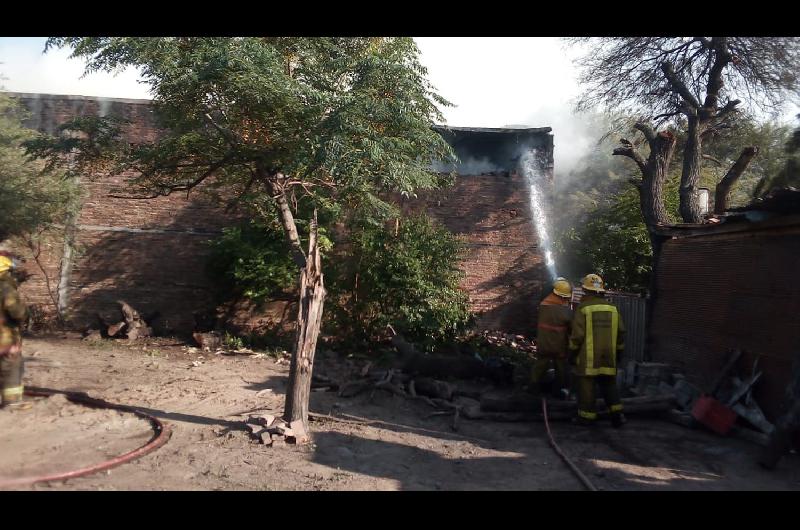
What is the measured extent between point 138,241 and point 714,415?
40.2ft

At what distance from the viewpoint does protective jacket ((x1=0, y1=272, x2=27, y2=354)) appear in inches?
271

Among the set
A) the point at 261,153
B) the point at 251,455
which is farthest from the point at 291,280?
the point at 251,455

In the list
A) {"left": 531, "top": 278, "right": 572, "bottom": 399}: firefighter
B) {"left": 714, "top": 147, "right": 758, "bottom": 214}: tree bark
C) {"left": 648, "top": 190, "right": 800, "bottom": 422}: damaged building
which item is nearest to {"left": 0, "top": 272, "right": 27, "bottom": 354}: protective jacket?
{"left": 531, "top": 278, "right": 572, "bottom": 399}: firefighter

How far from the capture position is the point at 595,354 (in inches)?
300

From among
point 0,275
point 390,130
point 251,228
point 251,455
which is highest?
point 390,130

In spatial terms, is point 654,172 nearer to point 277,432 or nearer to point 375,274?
point 375,274

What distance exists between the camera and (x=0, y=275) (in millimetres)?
7023

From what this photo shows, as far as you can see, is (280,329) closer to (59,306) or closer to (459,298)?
(459,298)

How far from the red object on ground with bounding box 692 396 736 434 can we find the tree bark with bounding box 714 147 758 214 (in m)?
5.28

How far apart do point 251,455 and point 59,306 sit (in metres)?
9.96

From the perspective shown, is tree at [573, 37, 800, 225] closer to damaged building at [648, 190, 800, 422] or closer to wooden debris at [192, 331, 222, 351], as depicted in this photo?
damaged building at [648, 190, 800, 422]
